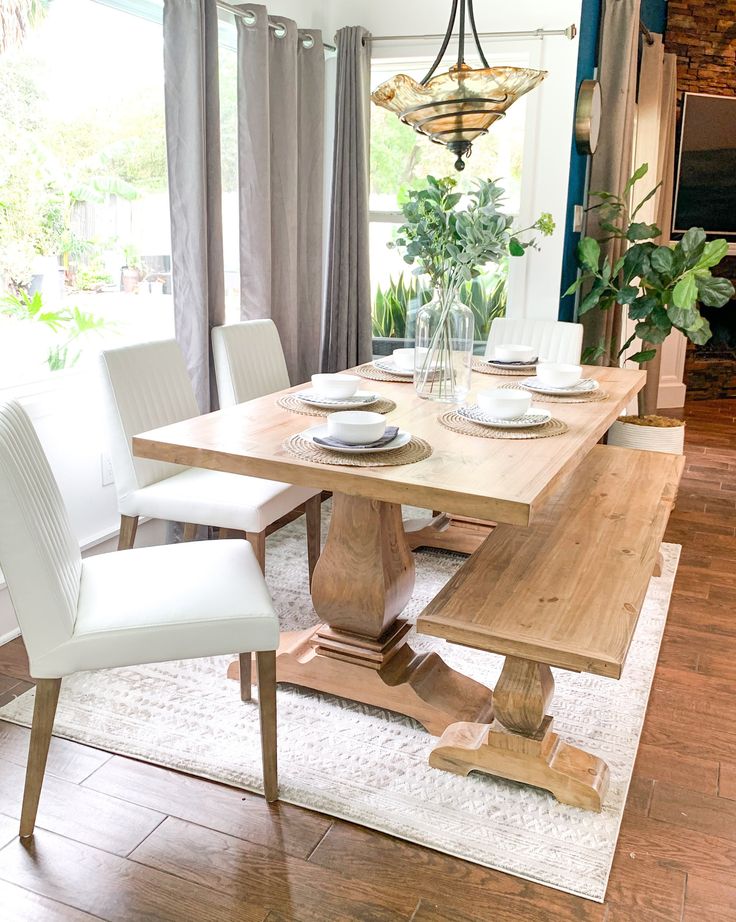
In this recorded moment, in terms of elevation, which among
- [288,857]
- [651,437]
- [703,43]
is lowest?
[288,857]

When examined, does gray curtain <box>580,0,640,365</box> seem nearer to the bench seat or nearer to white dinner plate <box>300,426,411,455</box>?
the bench seat

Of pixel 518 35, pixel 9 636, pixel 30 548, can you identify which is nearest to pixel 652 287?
pixel 518 35

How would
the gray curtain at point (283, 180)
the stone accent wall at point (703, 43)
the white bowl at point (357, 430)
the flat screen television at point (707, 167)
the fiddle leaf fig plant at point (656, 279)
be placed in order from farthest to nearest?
the flat screen television at point (707, 167) → the stone accent wall at point (703, 43) → the fiddle leaf fig plant at point (656, 279) → the gray curtain at point (283, 180) → the white bowl at point (357, 430)

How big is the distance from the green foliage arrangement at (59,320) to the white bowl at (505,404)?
5.15 feet

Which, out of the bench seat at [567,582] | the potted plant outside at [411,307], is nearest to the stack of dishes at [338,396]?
the bench seat at [567,582]

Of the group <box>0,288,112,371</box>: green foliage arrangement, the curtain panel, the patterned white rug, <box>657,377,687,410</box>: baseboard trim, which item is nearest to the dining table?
the patterned white rug

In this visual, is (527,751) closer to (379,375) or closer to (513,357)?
(379,375)

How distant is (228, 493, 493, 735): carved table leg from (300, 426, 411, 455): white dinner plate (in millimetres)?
205

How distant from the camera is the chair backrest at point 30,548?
1.62 m

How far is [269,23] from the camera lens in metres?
3.62

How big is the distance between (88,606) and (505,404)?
3.77 ft

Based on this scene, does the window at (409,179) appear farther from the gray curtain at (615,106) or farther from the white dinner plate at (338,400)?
the white dinner plate at (338,400)

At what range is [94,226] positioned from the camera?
311 centimetres

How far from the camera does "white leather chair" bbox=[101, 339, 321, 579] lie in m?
2.57
